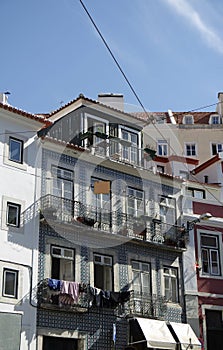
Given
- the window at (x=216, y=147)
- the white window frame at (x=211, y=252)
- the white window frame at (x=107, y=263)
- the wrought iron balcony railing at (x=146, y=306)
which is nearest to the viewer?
the wrought iron balcony railing at (x=146, y=306)

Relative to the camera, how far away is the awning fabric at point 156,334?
20688mm

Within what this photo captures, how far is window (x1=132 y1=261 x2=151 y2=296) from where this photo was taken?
22422 mm

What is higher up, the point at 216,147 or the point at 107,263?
the point at 216,147

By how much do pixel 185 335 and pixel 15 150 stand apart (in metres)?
8.91

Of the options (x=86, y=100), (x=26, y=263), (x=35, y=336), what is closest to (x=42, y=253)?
(x=26, y=263)

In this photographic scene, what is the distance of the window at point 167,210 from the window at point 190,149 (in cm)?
1868

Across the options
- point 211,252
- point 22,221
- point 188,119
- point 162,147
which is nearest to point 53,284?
point 22,221

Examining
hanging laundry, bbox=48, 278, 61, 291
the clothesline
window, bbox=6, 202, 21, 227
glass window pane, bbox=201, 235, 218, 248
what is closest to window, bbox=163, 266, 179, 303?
glass window pane, bbox=201, 235, 218, 248

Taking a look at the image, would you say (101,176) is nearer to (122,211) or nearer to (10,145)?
(122,211)

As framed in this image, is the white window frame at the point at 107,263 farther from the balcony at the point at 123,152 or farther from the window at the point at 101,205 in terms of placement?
the balcony at the point at 123,152

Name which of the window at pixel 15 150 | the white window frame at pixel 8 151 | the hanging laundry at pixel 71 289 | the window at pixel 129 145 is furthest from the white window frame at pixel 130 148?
the hanging laundry at pixel 71 289

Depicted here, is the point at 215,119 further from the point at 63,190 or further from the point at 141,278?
the point at 63,190

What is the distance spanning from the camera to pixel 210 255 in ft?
80.9

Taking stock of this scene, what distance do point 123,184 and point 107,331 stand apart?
19.0 feet
